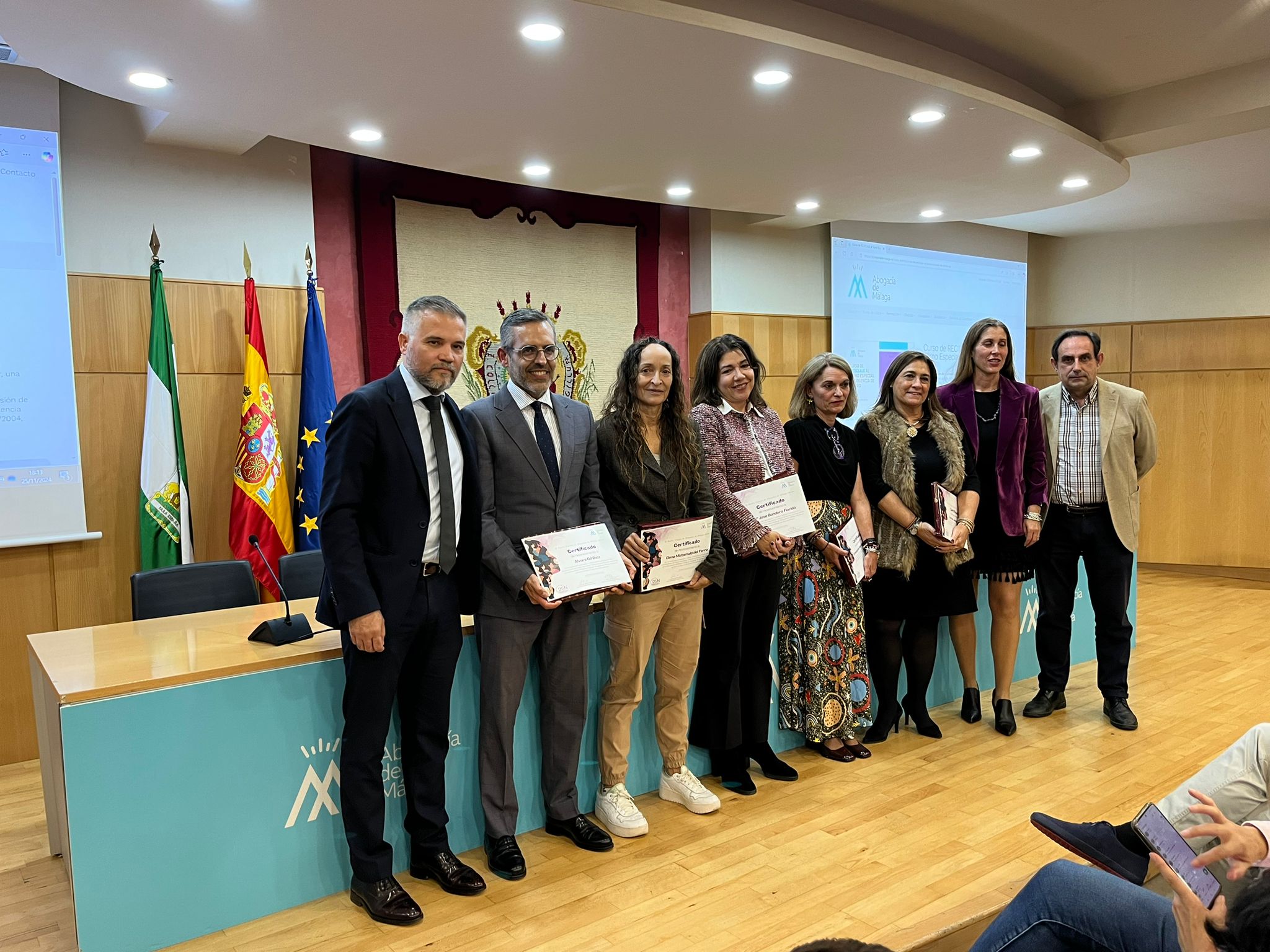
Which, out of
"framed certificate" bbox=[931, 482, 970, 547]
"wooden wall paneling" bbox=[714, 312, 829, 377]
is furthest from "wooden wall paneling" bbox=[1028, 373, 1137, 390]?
"framed certificate" bbox=[931, 482, 970, 547]

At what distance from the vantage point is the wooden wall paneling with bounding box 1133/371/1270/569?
7.59m

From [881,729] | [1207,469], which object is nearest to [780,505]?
[881,729]

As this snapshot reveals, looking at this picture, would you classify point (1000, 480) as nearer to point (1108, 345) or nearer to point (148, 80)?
point (148, 80)

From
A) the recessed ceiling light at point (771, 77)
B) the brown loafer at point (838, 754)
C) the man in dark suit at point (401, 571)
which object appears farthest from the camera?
the brown loafer at point (838, 754)

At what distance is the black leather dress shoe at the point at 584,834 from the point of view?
290 cm

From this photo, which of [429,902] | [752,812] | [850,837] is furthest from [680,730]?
[429,902]

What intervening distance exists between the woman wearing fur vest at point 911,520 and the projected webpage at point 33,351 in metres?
3.34

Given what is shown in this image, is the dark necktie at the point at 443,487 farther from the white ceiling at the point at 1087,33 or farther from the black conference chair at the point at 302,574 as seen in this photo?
the white ceiling at the point at 1087,33

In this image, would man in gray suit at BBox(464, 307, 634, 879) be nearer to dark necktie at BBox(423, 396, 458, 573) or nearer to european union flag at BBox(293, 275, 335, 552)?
dark necktie at BBox(423, 396, 458, 573)

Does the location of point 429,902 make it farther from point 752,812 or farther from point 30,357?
point 30,357

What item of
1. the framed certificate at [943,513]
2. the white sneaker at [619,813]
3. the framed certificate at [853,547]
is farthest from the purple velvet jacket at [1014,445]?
the white sneaker at [619,813]

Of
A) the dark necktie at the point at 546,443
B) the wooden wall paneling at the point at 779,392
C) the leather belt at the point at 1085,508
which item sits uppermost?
the wooden wall paneling at the point at 779,392

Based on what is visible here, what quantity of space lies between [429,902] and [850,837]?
130cm

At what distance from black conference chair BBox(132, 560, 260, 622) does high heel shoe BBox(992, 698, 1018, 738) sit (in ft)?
9.88
